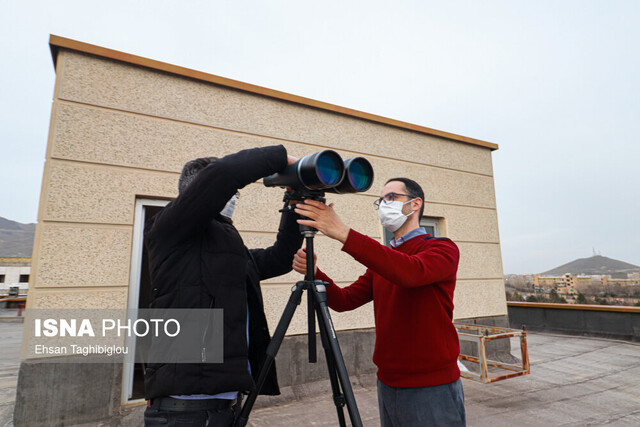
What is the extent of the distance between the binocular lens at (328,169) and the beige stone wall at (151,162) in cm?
249

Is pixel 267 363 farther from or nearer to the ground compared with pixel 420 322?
nearer to the ground

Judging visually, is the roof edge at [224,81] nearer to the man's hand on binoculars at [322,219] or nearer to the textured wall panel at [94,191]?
the textured wall panel at [94,191]

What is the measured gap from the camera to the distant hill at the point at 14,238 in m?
100

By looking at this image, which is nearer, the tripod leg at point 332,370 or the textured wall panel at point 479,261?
the tripod leg at point 332,370

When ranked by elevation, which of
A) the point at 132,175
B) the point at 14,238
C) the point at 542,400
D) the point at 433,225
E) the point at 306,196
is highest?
the point at 14,238

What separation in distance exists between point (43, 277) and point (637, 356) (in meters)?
7.74

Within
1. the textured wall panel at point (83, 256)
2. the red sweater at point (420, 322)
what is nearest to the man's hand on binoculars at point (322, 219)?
the red sweater at point (420, 322)

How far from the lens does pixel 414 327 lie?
147 centimetres

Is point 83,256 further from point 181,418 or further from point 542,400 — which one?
point 542,400

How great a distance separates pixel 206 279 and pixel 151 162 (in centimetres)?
248

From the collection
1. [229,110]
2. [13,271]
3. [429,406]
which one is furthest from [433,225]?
[13,271]

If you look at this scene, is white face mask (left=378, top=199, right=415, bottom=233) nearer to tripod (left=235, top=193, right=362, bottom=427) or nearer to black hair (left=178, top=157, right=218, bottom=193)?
tripod (left=235, top=193, right=362, bottom=427)

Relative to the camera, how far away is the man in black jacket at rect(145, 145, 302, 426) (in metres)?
1.08

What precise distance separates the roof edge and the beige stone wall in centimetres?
7
